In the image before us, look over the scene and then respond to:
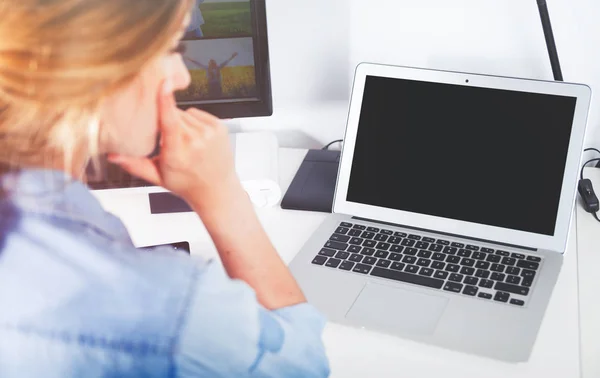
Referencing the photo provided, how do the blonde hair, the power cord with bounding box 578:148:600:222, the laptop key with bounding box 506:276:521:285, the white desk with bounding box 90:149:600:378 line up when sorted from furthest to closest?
the power cord with bounding box 578:148:600:222 → the laptop key with bounding box 506:276:521:285 → the white desk with bounding box 90:149:600:378 → the blonde hair

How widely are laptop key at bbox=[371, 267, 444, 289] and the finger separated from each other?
10.7 inches

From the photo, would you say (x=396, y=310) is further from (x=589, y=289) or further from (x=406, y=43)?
(x=406, y=43)

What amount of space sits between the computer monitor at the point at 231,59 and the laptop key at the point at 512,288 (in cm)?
33

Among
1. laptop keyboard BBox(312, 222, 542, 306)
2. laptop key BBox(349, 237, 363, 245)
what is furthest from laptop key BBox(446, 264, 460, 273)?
laptop key BBox(349, 237, 363, 245)

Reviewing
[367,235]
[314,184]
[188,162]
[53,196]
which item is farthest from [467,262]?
[53,196]

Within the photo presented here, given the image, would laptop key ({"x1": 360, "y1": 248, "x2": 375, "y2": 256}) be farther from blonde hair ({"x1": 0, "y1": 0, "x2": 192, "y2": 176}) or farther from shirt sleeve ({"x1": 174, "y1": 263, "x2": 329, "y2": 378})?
blonde hair ({"x1": 0, "y1": 0, "x2": 192, "y2": 176})

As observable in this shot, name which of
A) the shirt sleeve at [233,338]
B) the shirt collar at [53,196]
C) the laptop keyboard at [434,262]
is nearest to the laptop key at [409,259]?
the laptop keyboard at [434,262]

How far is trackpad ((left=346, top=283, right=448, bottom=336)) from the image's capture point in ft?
2.11

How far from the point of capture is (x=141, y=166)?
546 millimetres

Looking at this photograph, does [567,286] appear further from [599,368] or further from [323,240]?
[323,240]

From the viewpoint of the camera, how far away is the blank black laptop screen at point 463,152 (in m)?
0.75

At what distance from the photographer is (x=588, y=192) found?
84cm

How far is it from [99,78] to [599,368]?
501mm

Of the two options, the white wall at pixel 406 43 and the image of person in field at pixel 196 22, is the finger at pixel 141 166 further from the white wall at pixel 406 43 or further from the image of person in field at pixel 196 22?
the white wall at pixel 406 43
